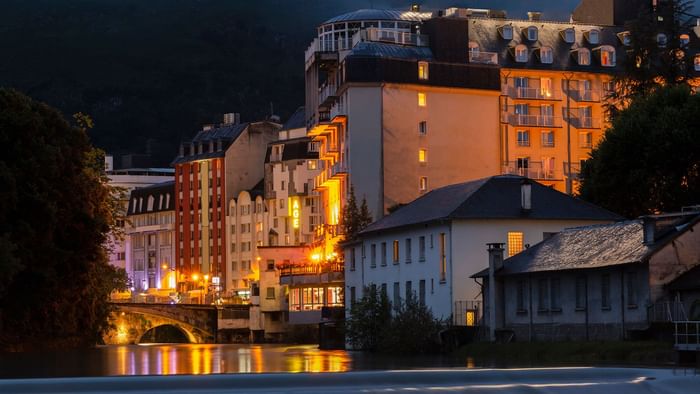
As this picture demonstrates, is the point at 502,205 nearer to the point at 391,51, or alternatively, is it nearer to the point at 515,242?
the point at 515,242

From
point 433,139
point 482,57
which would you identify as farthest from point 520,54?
point 433,139

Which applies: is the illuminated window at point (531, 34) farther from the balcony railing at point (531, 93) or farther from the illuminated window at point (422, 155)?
the illuminated window at point (422, 155)

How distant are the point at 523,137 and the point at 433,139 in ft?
41.7

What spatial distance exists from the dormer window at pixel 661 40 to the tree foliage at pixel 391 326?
119 feet

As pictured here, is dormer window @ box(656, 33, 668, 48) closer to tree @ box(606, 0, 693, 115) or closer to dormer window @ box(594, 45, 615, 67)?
tree @ box(606, 0, 693, 115)

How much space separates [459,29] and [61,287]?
6578cm

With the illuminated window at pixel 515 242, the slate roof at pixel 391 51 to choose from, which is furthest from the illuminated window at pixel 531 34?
the illuminated window at pixel 515 242

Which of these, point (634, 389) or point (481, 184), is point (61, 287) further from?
point (634, 389)

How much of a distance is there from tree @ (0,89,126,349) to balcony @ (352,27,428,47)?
54.2 meters

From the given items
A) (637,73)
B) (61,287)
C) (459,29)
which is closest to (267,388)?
(61,287)

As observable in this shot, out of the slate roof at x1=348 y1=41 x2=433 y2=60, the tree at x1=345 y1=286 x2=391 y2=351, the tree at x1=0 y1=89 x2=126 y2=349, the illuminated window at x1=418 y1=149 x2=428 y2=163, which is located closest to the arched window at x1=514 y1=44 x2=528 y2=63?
the slate roof at x1=348 y1=41 x2=433 y2=60

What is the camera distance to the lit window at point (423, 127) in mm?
136125

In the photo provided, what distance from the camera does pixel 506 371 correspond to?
856 inches

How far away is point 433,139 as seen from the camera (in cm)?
13612
